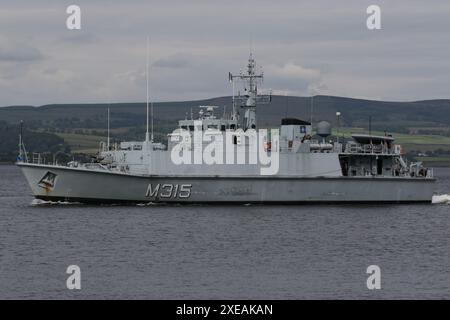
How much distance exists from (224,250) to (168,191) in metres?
13.8

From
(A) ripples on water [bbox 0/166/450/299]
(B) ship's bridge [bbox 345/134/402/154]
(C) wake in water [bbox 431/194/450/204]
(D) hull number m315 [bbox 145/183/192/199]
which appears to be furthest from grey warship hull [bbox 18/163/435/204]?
(C) wake in water [bbox 431/194/450/204]

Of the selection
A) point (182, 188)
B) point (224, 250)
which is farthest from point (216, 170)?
point (224, 250)

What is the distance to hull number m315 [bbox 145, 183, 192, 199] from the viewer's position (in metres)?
50.2

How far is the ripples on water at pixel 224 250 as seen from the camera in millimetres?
29625

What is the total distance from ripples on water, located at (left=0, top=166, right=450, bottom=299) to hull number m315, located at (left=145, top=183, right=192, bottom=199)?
2.00 ft

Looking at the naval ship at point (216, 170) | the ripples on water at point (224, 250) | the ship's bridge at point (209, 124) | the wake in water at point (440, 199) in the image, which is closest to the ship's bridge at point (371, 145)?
the naval ship at point (216, 170)

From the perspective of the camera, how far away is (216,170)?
50.6 metres

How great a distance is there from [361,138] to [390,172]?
2.69 m

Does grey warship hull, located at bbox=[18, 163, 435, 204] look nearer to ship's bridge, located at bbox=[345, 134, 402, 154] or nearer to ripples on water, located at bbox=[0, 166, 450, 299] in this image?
ripples on water, located at bbox=[0, 166, 450, 299]

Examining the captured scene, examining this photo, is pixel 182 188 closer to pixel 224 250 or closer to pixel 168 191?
pixel 168 191

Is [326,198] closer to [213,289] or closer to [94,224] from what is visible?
[94,224]

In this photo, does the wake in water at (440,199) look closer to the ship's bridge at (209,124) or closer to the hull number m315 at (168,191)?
the ship's bridge at (209,124)
